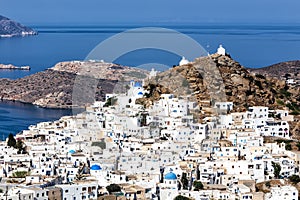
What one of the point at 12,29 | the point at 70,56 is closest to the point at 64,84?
the point at 70,56

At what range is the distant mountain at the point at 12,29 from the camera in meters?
148

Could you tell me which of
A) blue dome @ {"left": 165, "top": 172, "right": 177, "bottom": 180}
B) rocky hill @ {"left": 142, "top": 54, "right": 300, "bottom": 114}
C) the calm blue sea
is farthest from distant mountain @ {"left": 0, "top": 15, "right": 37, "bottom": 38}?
blue dome @ {"left": 165, "top": 172, "right": 177, "bottom": 180}

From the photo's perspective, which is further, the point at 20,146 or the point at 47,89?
the point at 47,89

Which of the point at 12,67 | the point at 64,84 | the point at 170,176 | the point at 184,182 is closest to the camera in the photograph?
the point at 170,176

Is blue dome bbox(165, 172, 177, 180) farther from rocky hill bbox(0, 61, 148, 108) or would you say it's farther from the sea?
rocky hill bbox(0, 61, 148, 108)

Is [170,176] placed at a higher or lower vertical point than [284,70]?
lower

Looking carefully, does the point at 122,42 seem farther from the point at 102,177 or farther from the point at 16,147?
the point at 102,177

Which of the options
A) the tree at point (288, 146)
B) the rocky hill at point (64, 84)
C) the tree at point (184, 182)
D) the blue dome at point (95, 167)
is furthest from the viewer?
the rocky hill at point (64, 84)

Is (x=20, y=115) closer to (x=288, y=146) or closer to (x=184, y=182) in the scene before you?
(x=288, y=146)

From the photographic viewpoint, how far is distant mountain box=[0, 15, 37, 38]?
147675 mm

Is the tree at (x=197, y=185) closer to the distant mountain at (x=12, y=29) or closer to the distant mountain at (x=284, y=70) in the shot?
the distant mountain at (x=284, y=70)

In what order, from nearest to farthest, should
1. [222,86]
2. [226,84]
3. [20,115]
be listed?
[222,86] < [226,84] < [20,115]

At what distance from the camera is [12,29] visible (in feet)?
495

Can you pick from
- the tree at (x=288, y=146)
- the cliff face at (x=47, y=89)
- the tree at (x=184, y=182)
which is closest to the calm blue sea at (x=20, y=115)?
the cliff face at (x=47, y=89)
